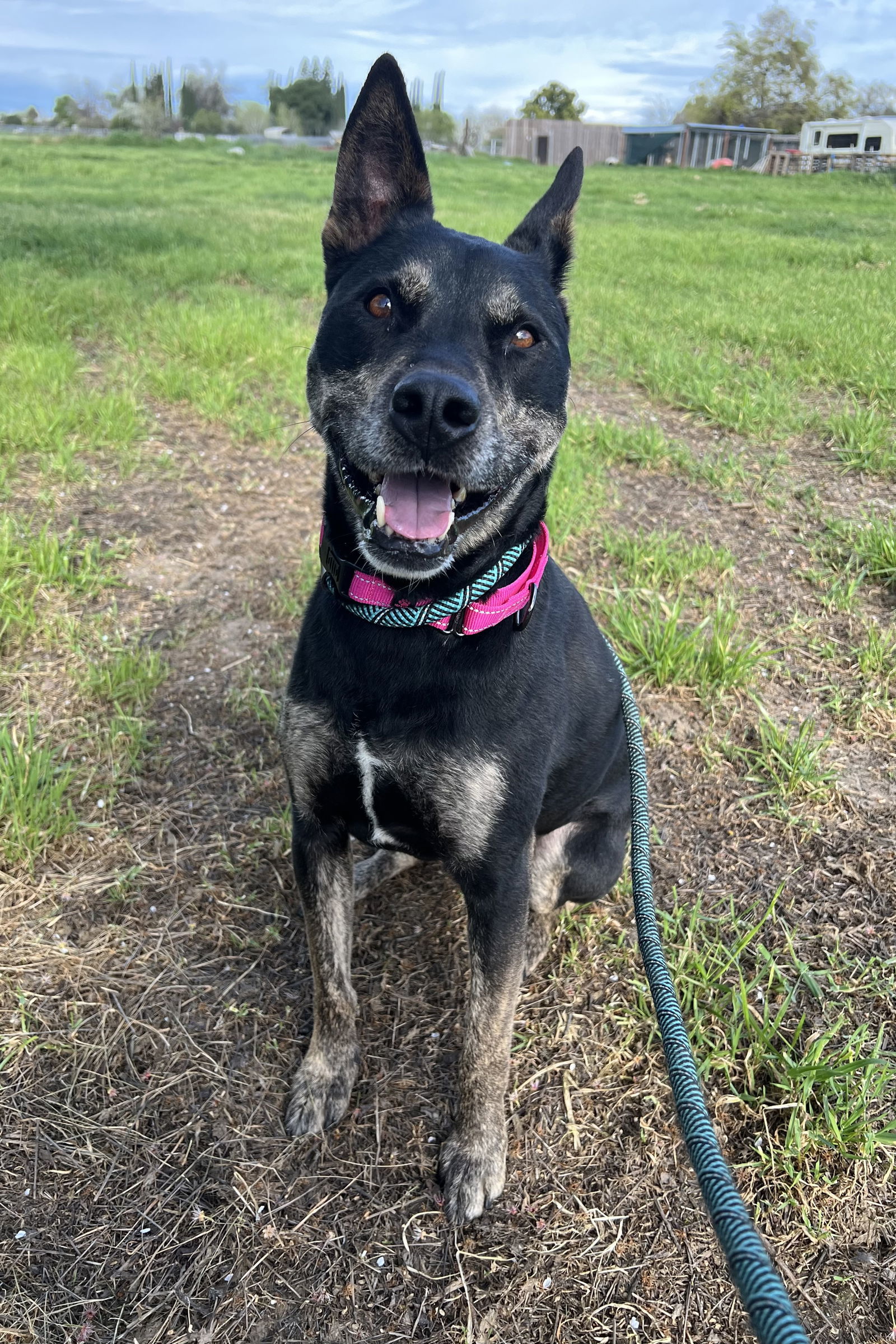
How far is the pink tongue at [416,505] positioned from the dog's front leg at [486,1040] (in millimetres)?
816

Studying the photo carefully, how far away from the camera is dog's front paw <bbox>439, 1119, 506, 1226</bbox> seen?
2027 mm

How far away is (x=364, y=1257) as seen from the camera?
75.3 inches

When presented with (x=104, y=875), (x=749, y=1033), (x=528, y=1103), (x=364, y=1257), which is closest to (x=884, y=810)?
(x=749, y=1033)

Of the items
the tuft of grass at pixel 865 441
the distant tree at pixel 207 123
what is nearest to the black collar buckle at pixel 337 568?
the tuft of grass at pixel 865 441

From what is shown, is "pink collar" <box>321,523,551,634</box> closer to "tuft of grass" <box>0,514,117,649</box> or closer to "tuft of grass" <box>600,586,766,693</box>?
"tuft of grass" <box>600,586,766,693</box>

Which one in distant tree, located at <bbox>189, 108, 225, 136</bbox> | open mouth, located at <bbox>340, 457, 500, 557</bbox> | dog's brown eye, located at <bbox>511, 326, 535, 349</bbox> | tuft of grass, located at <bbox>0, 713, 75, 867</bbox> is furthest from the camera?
distant tree, located at <bbox>189, 108, 225, 136</bbox>

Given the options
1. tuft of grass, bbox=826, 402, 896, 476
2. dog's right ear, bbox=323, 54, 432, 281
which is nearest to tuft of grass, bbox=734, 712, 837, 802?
dog's right ear, bbox=323, 54, 432, 281

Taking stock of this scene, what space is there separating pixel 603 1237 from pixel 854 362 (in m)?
6.92

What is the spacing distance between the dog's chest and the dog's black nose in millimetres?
692

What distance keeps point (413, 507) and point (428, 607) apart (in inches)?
9.3

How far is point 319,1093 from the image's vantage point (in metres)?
2.24

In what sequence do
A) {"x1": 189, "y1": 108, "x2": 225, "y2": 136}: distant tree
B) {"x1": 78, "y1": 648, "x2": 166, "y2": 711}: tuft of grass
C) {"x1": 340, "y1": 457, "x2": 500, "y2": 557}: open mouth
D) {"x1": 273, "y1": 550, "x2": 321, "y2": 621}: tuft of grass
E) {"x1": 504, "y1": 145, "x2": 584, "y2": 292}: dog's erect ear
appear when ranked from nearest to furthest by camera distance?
{"x1": 340, "y1": 457, "x2": 500, "y2": 557}: open mouth
{"x1": 504, "y1": 145, "x2": 584, "y2": 292}: dog's erect ear
{"x1": 78, "y1": 648, "x2": 166, "y2": 711}: tuft of grass
{"x1": 273, "y1": 550, "x2": 321, "y2": 621}: tuft of grass
{"x1": 189, "y1": 108, "x2": 225, "y2": 136}: distant tree

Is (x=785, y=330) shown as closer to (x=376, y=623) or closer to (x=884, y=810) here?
(x=884, y=810)

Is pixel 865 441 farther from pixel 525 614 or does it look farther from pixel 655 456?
pixel 525 614
